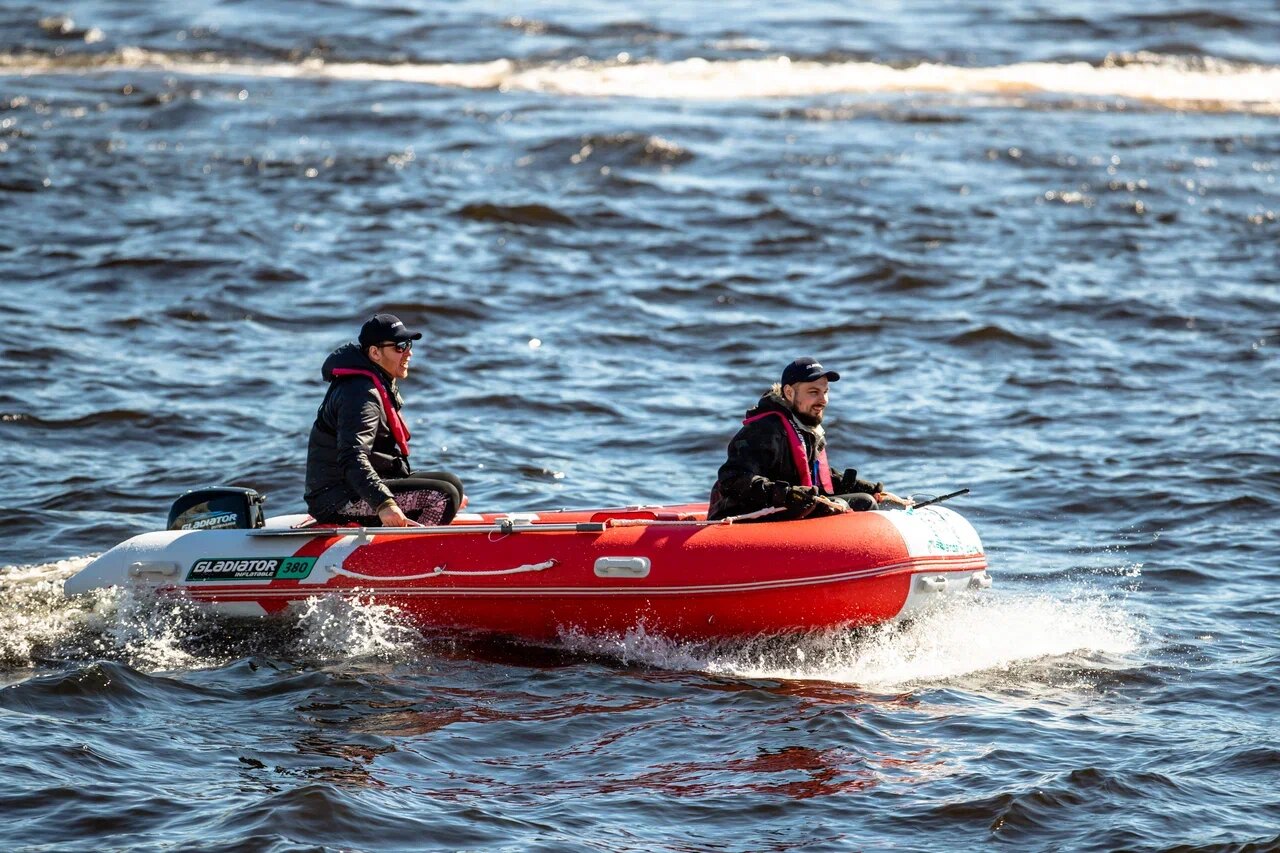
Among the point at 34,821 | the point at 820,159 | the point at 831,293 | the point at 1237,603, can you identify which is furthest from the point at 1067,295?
the point at 34,821

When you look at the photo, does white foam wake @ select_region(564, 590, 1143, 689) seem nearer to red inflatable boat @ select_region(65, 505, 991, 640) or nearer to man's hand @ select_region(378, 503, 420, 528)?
red inflatable boat @ select_region(65, 505, 991, 640)

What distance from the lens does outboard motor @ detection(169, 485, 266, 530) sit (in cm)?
963

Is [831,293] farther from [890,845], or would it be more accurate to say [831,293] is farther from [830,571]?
[890,845]

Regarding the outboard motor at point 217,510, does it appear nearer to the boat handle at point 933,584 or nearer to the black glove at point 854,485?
the black glove at point 854,485

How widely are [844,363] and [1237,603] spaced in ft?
19.7

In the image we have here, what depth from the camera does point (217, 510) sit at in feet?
31.8

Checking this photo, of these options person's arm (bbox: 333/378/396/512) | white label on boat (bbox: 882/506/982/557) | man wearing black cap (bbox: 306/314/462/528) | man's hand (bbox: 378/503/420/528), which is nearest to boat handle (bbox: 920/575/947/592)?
white label on boat (bbox: 882/506/982/557)

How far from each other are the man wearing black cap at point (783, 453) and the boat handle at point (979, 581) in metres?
0.81

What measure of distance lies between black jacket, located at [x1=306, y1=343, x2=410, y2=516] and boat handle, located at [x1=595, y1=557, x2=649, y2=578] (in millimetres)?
1255

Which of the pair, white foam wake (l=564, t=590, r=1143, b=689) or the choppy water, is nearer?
the choppy water

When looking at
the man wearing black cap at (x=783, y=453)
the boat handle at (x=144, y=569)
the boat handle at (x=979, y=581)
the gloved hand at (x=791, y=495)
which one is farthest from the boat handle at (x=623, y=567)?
the boat handle at (x=144, y=569)

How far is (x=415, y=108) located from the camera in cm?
2402

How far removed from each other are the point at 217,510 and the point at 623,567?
2462 mm

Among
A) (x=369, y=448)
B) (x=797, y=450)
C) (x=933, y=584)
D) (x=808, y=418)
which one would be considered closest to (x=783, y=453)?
Answer: (x=797, y=450)
